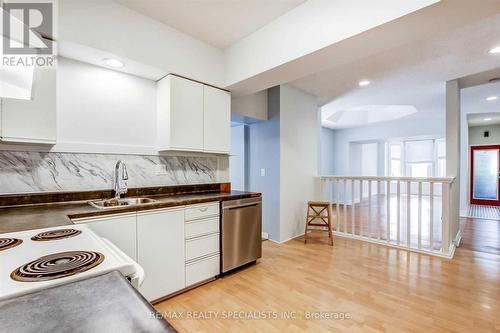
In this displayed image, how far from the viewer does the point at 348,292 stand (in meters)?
2.23

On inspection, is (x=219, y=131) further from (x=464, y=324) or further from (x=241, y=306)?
(x=464, y=324)

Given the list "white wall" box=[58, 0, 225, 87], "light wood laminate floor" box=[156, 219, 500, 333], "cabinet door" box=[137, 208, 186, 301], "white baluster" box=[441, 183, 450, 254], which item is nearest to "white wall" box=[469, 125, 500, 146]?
"light wood laminate floor" box=[156, 219, 500, 333]

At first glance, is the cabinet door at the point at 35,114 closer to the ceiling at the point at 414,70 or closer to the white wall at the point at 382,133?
the ceiling at the point at 414,70

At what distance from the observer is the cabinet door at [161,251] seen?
1947mm

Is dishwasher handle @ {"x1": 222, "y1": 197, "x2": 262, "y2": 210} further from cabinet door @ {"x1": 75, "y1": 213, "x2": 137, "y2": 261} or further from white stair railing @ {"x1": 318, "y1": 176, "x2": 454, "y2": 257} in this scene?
white stair railing @ {"x1": 318, "y1": 176, "x2": 454, "y2": 257}

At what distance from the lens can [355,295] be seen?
2176 mm

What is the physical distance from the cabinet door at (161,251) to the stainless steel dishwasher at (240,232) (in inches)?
19.4

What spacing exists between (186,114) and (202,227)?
47.5 inches

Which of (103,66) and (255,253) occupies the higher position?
(103,66)

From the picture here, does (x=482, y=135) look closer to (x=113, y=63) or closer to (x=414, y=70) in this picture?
(x=414, y=70)

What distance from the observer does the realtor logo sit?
1.57 m

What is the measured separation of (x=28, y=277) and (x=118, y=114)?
198 cm

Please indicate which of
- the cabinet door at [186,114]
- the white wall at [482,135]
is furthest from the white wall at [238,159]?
the white wall at [482,135]

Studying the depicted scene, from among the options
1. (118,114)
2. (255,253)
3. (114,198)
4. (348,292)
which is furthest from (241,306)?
(118,114)
